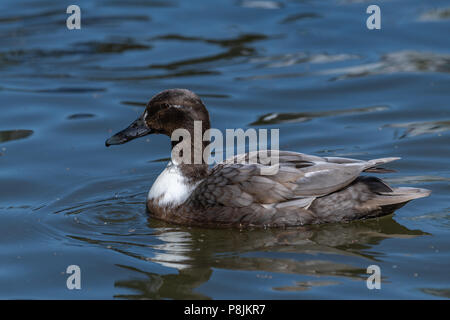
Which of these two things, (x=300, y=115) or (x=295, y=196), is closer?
(x=295, y=196)

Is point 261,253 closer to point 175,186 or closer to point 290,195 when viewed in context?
point 290,195

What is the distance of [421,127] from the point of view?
11781 millimetres

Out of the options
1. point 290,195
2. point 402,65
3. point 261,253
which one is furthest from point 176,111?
→ point 402,65

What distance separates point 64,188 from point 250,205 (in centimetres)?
260

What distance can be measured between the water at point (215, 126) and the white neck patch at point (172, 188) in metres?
0.26

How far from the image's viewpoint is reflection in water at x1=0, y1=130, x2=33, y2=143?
38.6ft

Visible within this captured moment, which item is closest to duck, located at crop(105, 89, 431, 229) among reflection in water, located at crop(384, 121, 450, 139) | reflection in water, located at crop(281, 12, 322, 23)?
reflection in water, located at crop(384, 121, 450, 139)

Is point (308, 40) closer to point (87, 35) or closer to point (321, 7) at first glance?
point (321, 7)

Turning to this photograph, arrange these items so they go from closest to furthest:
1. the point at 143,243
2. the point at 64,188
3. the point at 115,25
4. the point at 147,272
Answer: the point at 147,272
the point at 143,243
the point at 64,188
the point at 115,25

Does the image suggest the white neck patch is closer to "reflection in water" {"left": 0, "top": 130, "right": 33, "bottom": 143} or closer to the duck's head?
the duck's head

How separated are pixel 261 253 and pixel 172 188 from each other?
143 centimetres

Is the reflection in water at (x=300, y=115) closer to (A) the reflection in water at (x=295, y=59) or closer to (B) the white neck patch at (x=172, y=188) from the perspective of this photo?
(A) the reflection in water at (x=295, y=59)
